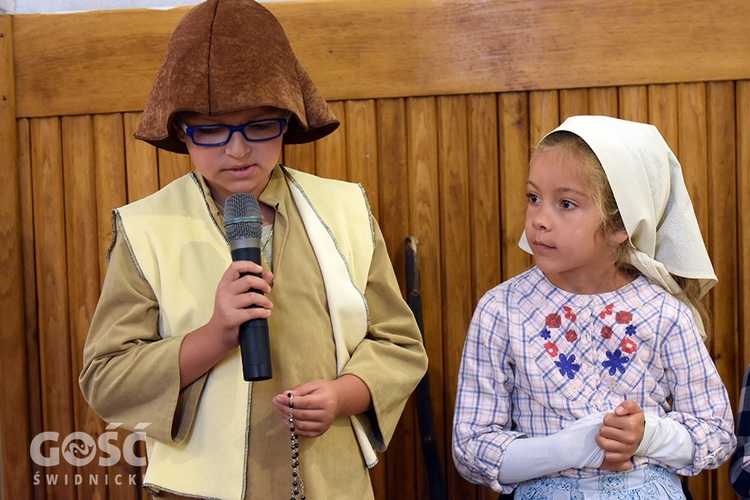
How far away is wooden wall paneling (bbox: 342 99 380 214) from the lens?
7.98ft

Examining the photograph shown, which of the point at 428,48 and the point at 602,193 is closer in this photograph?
the point at 602,193

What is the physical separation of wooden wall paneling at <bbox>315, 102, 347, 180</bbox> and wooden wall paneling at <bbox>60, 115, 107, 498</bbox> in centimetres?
66

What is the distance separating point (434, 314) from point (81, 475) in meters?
1.13

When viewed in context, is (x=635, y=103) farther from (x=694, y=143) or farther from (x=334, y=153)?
(x=334, y=153)

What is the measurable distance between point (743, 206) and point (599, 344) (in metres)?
0.79

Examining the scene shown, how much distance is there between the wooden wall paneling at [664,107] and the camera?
7.77ft

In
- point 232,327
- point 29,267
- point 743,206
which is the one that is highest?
point 743,206

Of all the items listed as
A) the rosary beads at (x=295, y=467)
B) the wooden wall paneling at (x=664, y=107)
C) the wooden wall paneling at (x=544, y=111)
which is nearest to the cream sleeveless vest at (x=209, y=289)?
the rosary beads at (x=295, y=467)

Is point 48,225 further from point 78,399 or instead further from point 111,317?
point 111,317

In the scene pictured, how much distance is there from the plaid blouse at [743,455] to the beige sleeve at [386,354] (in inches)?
28.3

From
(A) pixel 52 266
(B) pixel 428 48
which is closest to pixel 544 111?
(B) pixel 428 48

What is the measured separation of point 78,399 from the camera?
2502 mm

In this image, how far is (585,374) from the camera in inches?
73.3

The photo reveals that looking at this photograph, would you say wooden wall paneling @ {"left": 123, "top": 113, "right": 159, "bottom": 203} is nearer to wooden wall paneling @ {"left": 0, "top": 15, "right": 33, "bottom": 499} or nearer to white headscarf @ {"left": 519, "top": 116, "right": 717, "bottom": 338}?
wooden wall paneling @ {"left": 0, "top": 15, "right": 33, "bottom": 499}
